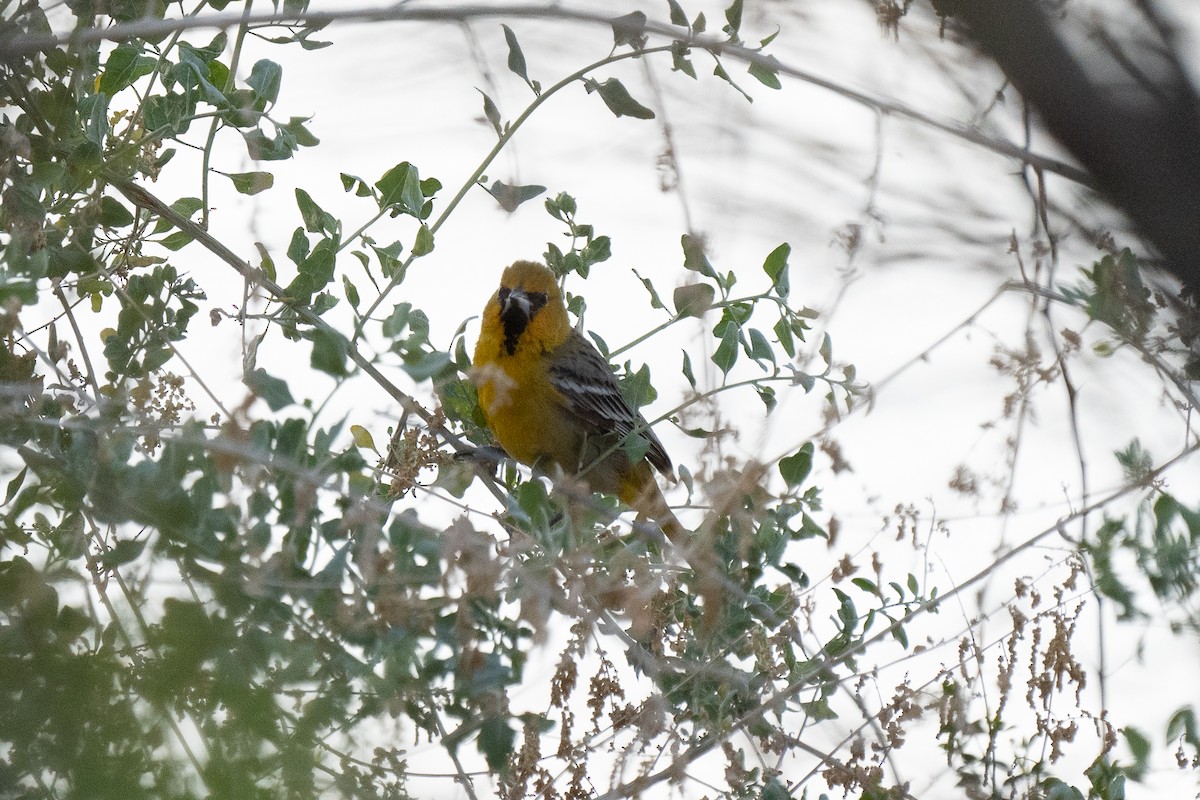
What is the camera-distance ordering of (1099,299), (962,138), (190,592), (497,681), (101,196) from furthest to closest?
(101,196)
(1099,299)
(962,138)
(497,681)
(190,592)

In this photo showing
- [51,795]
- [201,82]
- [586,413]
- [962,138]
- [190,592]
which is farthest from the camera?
[586,413]

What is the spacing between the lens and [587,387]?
4.93 metres

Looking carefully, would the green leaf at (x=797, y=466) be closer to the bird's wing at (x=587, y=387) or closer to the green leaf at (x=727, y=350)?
the green leaf at (x=727, y=350)

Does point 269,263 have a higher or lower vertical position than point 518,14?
higher

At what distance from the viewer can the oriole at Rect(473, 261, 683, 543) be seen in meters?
4.77

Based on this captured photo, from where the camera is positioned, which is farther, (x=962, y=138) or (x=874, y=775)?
(x=874, y=775)

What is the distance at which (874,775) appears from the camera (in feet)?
7.77

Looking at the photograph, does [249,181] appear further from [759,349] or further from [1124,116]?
[1124,116]

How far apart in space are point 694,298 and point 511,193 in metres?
0.53

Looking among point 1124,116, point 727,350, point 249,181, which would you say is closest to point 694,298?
point 727,350

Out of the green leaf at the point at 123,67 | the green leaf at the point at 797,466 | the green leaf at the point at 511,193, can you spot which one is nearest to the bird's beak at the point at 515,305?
the green leaf at the point at 511,193

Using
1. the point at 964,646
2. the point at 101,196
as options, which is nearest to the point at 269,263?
the point at 101,196

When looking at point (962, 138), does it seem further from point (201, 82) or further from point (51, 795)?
point (51, 795)

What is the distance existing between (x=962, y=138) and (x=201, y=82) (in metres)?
1.44
